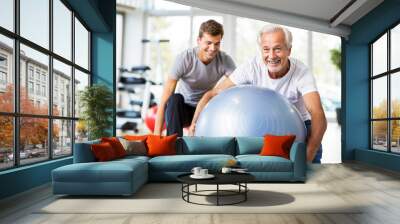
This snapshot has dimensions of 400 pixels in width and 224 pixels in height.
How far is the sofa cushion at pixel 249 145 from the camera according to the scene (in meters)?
5.88

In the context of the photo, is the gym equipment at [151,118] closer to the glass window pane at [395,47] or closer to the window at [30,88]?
the glass window pane at [395,47]

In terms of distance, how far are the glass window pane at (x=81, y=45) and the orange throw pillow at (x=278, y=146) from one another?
3.45 metres

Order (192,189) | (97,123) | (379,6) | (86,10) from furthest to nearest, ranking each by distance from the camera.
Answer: (379,6) → (97,123) → (86,10) → (192,189)

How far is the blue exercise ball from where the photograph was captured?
20.1 ft

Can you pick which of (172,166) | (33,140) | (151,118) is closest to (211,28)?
(172,166)

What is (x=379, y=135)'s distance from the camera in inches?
317

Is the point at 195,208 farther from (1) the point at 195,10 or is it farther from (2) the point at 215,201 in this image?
(1) the point at 195,10

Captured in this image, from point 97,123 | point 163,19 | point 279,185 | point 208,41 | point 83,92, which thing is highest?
point 163,19

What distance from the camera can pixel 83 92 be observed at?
22.6 feet

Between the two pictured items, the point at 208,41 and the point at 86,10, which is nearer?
the point at 86,10

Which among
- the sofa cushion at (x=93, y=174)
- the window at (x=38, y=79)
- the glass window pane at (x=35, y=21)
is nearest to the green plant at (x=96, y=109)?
the window at (x=38, y=79)

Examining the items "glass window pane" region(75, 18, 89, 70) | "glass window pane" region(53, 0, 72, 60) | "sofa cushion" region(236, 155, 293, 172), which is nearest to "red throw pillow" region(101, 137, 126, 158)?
"sofa cushion" region(236, 155, 293, 172)

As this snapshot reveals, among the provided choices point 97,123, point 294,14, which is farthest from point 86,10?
point 294,14

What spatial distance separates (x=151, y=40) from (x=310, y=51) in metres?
4.74
